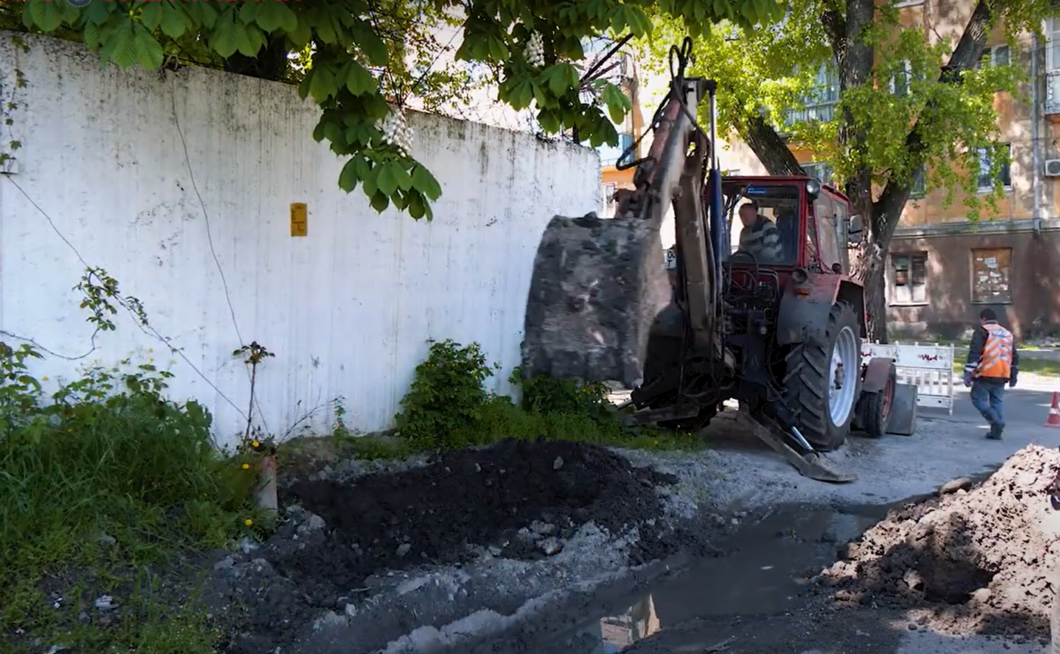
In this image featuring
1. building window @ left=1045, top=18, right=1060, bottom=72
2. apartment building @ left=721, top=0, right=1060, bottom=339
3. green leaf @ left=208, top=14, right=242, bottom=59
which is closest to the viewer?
green leaf @ left=208, top=14, right=242, bottom=59

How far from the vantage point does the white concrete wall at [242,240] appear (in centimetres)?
583

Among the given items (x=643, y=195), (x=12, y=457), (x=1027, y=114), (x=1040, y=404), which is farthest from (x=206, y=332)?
(x=1027, y=114)

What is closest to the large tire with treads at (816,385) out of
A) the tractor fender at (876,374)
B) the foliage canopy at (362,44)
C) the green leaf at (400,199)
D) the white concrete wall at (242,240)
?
the tractor fender at (876,374)

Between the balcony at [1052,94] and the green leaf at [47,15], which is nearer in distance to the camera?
the green leaf at [47,15]

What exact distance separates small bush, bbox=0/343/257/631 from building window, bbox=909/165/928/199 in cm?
1267

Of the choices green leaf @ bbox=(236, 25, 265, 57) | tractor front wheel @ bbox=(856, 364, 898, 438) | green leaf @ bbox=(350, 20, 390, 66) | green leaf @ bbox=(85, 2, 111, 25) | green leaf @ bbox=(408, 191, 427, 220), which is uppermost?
green leaf @ bbox=(350, 20, 390, 66)

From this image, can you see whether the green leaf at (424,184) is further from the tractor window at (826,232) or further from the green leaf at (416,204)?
the tractor window at (826,232)

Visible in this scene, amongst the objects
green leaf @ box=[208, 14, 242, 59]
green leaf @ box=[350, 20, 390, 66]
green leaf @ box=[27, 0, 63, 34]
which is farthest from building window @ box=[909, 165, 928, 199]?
green leaf @ box=[27, 0, 63, 34]

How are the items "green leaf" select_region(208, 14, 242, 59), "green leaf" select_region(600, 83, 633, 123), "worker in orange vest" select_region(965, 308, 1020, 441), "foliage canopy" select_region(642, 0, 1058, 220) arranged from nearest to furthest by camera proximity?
1. "green leaf" select_region(208, 14, 242, 59)
2. "green leaf" select_region(600, 83, 633, 123)
3. "worker in orange vest" select_region(965, 308, 1020, 441)
4. "foliage canopy" select_region(642, 0, 1058, 220)

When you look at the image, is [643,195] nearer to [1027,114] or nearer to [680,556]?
[680,556]

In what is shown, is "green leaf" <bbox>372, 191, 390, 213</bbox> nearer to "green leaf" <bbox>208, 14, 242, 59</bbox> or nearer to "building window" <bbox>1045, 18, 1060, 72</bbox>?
"green leaf" <bbox>208, 14, 242, 59</bbox>

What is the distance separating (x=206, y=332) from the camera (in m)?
6.74

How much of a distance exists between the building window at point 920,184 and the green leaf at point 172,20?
41.7 ft

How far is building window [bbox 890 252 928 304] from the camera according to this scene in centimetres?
2742
